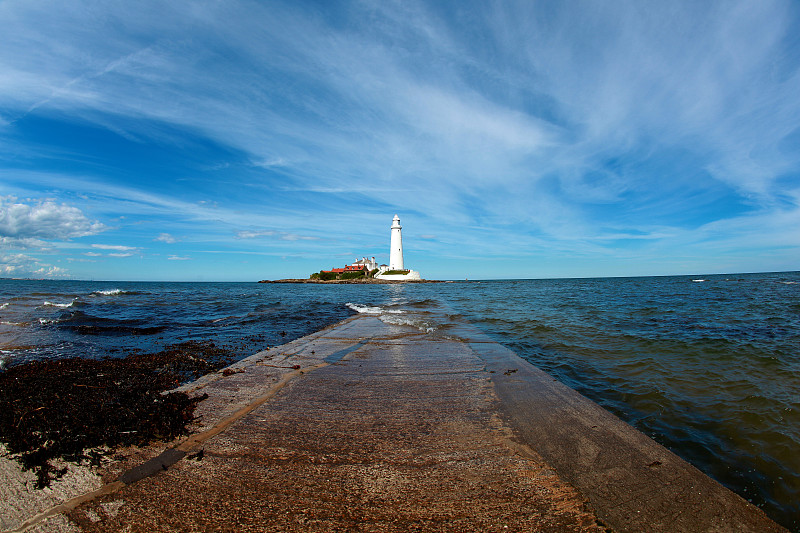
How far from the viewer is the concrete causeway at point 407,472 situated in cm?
215

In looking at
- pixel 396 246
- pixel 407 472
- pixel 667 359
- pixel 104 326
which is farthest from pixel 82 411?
pixel 396 246

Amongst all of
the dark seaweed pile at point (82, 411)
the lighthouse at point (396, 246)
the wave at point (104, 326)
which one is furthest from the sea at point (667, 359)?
the lighthouse at point (396, 246)

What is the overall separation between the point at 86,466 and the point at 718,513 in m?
4.52

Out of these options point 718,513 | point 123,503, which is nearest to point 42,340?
point 123,503

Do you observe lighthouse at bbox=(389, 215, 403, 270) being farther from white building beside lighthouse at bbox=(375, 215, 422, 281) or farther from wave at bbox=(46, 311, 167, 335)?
wave at bbox=(46, 311, 167, 335)

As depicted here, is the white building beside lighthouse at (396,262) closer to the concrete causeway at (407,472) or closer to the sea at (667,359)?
the sea at (667,359)

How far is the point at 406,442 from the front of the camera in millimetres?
3234

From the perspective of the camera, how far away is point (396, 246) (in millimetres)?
81625

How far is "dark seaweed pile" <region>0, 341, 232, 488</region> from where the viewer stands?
2771 millimetres

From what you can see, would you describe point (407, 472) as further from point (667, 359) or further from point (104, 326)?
point (104, 326)

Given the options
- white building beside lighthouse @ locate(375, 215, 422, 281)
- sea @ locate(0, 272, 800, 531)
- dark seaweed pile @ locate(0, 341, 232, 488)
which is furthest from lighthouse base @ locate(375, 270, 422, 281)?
dark seaweed pile @ locate(0, 341, 232, 488)

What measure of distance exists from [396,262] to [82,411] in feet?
264

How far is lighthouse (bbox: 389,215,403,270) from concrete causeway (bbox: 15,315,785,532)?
250 feet

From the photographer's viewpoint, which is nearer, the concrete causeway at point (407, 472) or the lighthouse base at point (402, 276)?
the concrete causeway at point (407, 472)
